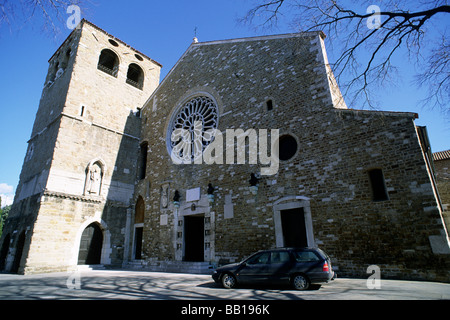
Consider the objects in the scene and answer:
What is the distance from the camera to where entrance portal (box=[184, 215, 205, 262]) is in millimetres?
11438

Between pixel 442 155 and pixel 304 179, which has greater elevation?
pixel 442 155

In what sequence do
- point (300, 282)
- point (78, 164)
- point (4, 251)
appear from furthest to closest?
point (4, 251), point (78, 164), point (300, 282)

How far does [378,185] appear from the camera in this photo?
7168 millimetres

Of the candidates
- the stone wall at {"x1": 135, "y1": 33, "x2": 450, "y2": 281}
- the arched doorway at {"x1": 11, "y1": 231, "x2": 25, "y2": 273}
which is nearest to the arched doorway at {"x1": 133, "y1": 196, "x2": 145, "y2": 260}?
the stone wall at {"x1": 135, "y1": 33, "x2": 450, "y2": 281}

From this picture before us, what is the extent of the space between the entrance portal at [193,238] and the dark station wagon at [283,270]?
217 inches

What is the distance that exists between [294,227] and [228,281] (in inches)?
129

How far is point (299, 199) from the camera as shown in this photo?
8.29m

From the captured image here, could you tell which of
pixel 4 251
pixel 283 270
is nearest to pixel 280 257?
pixel 283 270

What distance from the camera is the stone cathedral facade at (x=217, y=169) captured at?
686 centimetres

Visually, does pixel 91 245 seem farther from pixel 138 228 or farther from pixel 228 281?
pixel 228 281

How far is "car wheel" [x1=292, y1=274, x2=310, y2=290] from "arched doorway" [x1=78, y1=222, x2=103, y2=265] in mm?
10663

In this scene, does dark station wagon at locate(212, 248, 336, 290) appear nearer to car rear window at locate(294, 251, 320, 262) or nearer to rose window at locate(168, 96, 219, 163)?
car rear window at locate(294, 251, 320, 262)
